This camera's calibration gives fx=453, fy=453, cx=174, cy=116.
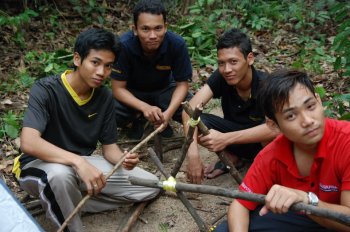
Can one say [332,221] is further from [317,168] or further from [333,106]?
[333,106]

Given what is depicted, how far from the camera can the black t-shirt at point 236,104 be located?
378 centimetres

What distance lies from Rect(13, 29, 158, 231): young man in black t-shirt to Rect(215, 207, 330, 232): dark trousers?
0.96 metres

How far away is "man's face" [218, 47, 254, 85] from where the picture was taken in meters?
3.58

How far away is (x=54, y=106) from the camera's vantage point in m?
3.23

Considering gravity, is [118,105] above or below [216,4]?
below

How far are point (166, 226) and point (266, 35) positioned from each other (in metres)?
4.52

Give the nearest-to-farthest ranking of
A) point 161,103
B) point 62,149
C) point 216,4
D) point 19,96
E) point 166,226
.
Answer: point 62,149 < point 166,226 < point 161,103 < point 19,96 < point 216,4

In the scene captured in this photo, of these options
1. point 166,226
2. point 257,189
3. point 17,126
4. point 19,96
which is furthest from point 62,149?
point 19,96

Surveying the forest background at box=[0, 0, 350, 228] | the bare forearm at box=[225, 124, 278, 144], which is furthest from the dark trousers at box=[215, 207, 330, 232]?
the forest background at box=[0, 0, 350, 228]

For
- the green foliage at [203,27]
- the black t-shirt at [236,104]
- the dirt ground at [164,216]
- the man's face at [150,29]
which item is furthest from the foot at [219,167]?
the green foliage at [203,27]

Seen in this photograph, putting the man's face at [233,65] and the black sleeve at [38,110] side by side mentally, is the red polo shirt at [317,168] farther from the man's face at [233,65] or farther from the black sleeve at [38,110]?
the black sleeve at [38,110]

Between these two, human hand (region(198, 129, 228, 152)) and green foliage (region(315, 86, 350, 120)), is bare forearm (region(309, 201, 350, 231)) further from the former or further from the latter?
green foliage (region(315, 86, 350, 120))

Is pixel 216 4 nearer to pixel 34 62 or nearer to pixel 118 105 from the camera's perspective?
pixel 34 62

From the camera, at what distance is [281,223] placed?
2.67m
